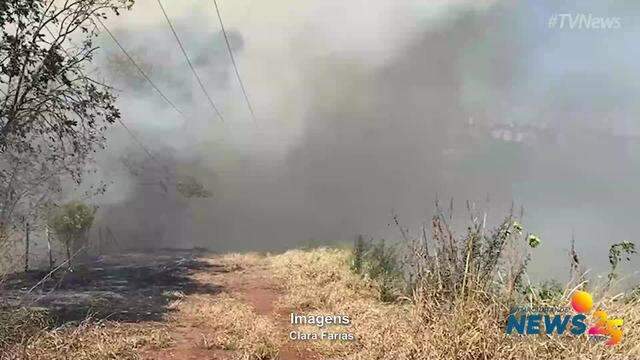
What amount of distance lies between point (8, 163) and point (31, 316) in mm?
6996

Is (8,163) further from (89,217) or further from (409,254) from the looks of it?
(89,217)

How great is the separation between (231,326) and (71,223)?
1665 cm

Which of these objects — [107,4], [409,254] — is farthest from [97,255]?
[409,254]

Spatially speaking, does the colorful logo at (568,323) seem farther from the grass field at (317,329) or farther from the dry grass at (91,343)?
the dry grass at (91,343)

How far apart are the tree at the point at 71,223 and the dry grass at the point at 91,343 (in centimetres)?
1558

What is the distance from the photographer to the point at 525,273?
577cm

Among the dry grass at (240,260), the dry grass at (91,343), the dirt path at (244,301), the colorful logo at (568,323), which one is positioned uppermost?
the colorful logo at (568,323)

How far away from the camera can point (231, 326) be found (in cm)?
884

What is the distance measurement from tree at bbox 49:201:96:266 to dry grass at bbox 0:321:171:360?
1558 centimetres

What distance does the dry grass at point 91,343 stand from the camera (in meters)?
5.58

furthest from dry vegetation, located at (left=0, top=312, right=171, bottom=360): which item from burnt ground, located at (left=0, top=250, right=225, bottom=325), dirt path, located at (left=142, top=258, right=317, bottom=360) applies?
burnt ground, located at (left=0, top=250, right=225, bottom=325)

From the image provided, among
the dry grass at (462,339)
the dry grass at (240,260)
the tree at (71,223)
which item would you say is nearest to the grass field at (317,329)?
the dry grass at (462,339)

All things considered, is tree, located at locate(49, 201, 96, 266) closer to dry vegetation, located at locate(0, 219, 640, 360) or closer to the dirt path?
the dirt path

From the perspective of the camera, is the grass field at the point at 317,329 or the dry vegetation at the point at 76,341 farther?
the dry vegetation at the point at 76,341
